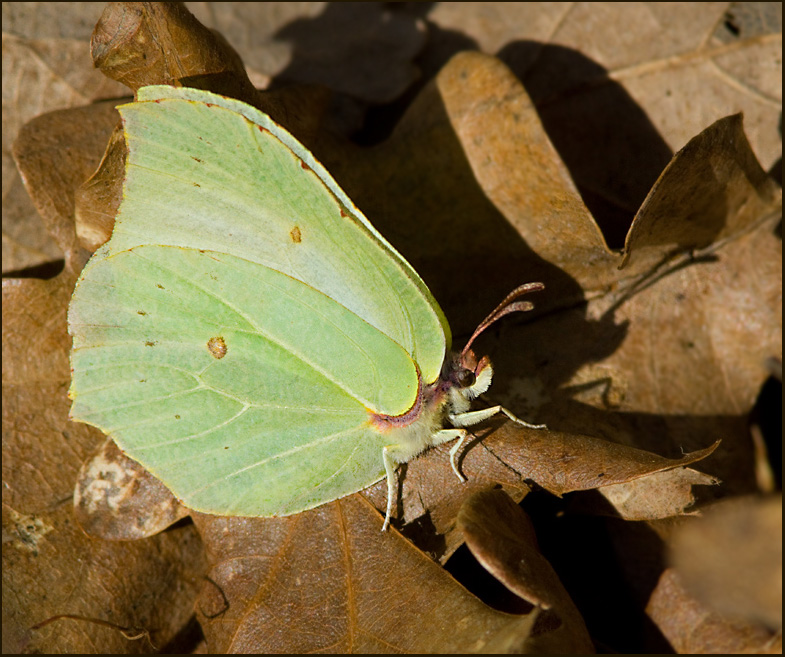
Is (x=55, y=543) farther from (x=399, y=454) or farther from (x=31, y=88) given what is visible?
(x=31, y=88)

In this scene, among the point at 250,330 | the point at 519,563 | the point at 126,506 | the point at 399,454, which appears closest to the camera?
the point at 519,563

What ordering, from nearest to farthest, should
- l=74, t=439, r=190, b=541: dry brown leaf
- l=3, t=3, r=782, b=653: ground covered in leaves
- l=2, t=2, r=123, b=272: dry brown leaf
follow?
l=3, t=3, r=782, b=653: ground covered in leaves, l=74, t=439, r=190, b=541: dry brown leaf, l=2, t=2, r=123, b=272: dry brown leaf

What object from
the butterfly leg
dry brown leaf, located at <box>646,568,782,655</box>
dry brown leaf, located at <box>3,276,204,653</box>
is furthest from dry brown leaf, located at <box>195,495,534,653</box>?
dry brown leaf, located at <box>646,568,782,655</box>

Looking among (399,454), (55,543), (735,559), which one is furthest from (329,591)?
(735,559)

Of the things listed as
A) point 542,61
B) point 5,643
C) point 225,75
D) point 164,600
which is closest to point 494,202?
point 542,61

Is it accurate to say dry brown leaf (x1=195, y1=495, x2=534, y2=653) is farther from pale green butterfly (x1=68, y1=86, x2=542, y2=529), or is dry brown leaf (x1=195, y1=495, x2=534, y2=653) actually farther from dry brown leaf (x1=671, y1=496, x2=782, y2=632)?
dry brown leaf (x1=671, y1=496, x2=782, y2=632)
